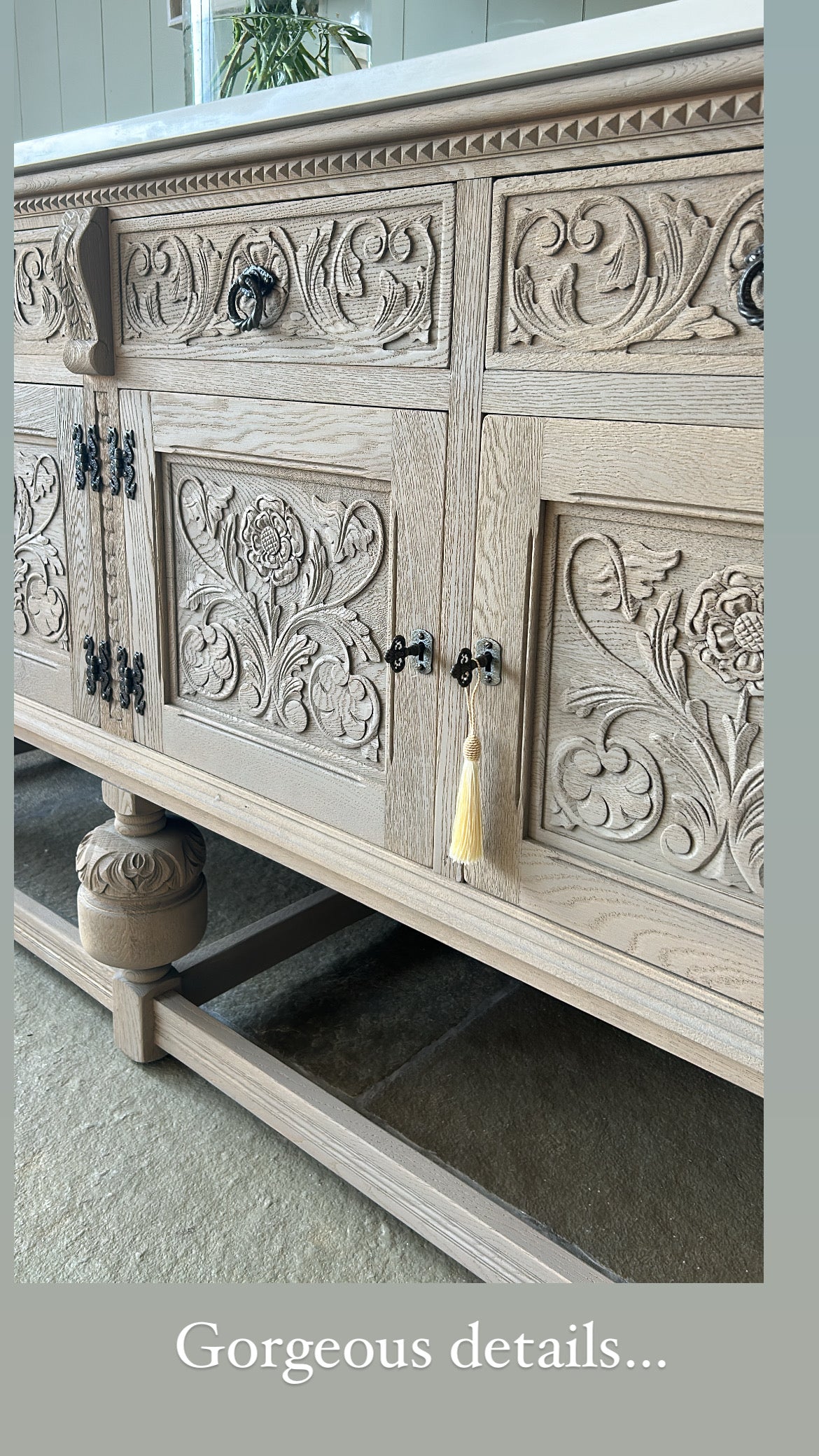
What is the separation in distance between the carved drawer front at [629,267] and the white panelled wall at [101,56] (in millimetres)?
703

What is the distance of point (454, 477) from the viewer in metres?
0.71

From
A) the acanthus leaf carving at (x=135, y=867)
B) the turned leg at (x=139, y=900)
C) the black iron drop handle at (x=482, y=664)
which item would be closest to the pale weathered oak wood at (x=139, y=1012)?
the turned leg at (x=139, y=900)

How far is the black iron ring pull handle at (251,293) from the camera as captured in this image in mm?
787

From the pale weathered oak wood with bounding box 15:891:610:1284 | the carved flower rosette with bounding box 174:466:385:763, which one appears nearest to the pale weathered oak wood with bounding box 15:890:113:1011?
the pale weathered oak wood with bounding box 15:891:610:1284

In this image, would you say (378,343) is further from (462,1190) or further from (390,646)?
(462,1190)

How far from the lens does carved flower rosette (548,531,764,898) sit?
61 centimetres

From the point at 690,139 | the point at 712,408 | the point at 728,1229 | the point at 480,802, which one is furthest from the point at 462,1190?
the point at 690,139

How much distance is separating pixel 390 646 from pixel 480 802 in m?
0.14

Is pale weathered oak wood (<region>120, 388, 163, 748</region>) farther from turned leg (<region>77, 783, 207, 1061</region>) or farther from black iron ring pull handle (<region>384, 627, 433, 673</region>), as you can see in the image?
black iron ring pull handle (<region>384, 627, 433, 673</region>)

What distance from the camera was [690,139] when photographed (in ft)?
1.84

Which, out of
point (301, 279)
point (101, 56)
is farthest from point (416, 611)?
point (101, 56)

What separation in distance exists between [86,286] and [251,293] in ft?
0.71

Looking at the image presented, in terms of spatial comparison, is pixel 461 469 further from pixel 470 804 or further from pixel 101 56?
pixel 101 56

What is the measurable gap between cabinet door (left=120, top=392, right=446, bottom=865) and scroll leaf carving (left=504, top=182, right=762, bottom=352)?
0.11 m
